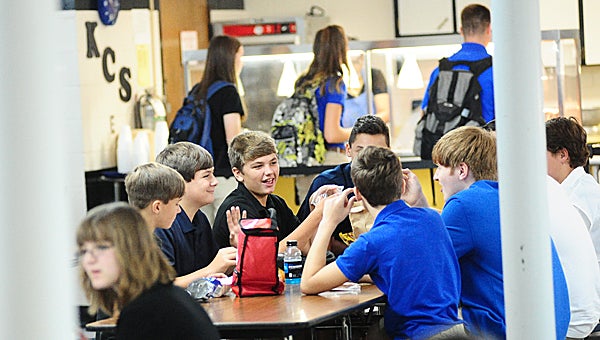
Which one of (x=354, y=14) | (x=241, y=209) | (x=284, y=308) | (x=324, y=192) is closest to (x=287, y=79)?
(x=354, y=14)

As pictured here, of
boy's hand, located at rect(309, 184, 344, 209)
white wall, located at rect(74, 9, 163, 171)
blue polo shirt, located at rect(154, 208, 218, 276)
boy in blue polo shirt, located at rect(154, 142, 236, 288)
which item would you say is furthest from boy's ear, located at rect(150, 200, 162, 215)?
white wall, located at rect(74, 9, 163, 171)

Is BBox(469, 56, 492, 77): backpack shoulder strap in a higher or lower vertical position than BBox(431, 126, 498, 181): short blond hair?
higher

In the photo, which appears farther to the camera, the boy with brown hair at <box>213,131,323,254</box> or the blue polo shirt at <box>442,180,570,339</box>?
the boy with brown hair at <box>213,131,323,254</box>

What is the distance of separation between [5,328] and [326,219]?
2.64m

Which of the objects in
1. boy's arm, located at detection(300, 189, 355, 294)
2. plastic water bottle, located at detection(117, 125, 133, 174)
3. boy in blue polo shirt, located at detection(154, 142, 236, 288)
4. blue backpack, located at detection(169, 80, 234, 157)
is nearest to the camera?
boy's arm, located at detection(300, 189, 355, 294)

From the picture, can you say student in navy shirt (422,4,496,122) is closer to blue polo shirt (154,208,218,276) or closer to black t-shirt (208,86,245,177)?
black t-shirt (208,86,245,177)

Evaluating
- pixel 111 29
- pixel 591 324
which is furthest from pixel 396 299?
pixel 111 29

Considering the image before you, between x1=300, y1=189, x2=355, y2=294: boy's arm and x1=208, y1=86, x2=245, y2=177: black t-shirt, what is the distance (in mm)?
3064

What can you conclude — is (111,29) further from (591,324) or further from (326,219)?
(591,324)

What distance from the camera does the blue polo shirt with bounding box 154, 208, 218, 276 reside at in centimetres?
430

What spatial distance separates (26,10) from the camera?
4.99ft

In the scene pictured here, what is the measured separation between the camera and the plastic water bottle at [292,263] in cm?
454

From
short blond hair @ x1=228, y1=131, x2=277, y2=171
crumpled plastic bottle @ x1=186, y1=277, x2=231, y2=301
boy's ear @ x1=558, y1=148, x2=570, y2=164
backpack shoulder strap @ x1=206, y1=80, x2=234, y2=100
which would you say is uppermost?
backpack shoulder strap @ x1=206, y1=80, x2=234, y2=100

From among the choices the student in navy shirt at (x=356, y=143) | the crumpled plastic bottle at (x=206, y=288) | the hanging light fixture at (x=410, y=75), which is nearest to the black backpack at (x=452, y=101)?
the hanging light fixture at (x=410, y=75)
